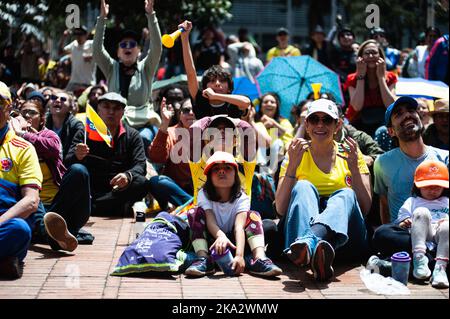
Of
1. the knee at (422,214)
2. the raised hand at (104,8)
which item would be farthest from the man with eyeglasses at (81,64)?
the knee at (422,214)

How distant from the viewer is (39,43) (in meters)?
14.7

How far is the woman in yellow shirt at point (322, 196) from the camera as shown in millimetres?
5305

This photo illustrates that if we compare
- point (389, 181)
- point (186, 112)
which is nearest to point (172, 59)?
point (186, 112)

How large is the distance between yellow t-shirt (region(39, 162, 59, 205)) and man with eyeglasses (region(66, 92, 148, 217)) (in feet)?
3.11

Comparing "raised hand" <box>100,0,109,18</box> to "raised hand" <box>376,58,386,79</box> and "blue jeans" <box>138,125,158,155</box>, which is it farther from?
"raised hand" <box>376,58,386,79</box>

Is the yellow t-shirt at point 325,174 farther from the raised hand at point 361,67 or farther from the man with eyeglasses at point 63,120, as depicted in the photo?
the man with eyeglasses at point 63,120

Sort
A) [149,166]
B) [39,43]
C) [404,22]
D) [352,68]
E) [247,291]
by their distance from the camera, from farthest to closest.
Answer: [404,22] → [39,43] → [352,68] → [149,166] → [247,291]

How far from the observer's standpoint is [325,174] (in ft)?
19.7

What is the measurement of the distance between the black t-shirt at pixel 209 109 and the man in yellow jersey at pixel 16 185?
1889 millimetres

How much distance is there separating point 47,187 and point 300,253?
2.62 meters

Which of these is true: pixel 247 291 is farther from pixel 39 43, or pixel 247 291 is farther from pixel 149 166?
pixel 39 43

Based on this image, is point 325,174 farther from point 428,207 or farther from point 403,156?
point 428,207

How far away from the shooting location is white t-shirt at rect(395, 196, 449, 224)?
553 centimetres
